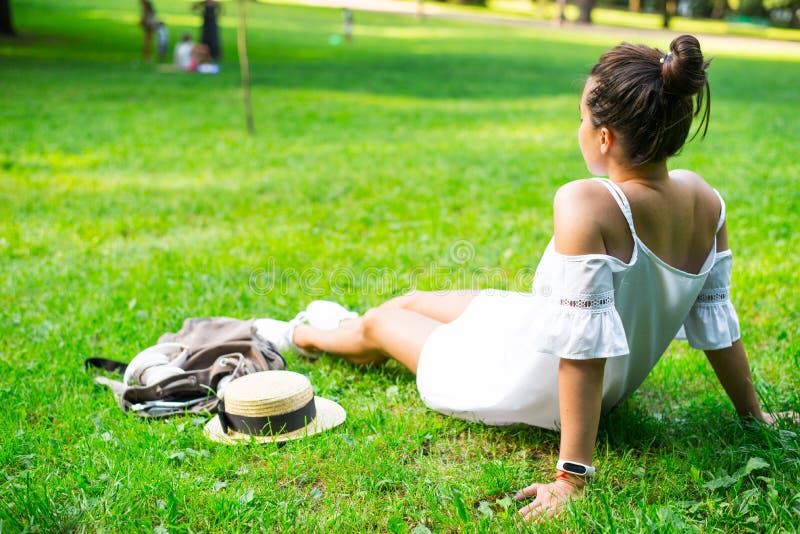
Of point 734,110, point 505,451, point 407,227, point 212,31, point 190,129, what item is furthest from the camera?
point 212,31

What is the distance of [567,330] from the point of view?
2.35 metres

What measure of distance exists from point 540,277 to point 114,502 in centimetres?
161

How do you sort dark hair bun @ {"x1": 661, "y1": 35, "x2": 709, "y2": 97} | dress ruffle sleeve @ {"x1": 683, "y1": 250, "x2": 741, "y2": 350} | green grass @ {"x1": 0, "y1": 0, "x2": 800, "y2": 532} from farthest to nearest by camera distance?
dress ruffle sleeve @ {"x1": 683, "y1": 250, "x2": 741, "y2": 350} → green grass @ {"x1": 0, "y1": 0, "x2": 800, "y2": 532} → dark hair bun @ {"x1": 661, "y1": 35, "x2": 709, "y2": 97}

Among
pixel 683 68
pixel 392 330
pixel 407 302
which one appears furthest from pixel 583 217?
pixel 407 302

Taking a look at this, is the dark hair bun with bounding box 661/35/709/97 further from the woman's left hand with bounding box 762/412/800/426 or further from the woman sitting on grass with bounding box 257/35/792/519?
the woman's left hand with bounding box 762/412/800/426

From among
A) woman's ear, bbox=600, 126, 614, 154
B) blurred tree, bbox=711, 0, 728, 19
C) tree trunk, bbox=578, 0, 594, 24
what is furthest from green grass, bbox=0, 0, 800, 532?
blurred tree, bbox=711, 0, 728, 19

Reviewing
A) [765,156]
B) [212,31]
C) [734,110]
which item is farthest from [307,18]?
[765,156]

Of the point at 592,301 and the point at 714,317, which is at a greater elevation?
the point at 592,301

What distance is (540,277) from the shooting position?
97.7 inches

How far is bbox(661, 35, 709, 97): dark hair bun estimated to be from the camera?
2.18 m

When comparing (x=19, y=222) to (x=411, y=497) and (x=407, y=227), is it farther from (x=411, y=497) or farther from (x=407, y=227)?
(x=411, y=497)

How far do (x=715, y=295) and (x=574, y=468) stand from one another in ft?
2.86

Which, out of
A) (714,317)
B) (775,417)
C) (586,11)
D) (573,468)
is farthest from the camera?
(586,11)

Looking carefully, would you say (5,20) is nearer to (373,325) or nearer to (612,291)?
(373,325)
